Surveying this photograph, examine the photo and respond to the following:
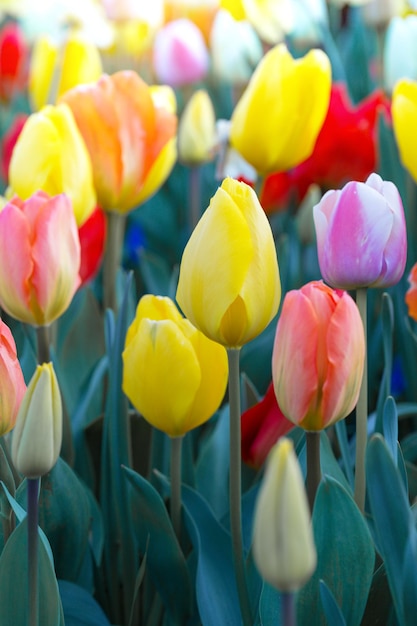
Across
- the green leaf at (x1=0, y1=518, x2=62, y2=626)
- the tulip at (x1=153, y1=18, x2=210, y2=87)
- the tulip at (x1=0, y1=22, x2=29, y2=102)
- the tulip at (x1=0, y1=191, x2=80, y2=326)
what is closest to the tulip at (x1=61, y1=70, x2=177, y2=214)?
the tulip at (x1=0, y1=191, x2=80, y2=326)

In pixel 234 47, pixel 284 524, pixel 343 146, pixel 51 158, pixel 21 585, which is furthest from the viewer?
pixel 234 47

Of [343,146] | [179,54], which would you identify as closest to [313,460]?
[343,146]

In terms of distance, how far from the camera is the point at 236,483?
57 centimetres

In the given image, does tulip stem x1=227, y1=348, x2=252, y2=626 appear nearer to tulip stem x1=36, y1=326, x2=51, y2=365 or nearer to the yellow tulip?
tulip stem x1=36, y1=326, x2=51, y2=365

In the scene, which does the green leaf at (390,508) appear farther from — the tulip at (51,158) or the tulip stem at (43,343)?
the tulip at (51,158)

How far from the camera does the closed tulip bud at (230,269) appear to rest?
1.73 feet

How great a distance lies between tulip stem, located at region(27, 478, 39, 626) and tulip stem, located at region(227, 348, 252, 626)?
13 cm

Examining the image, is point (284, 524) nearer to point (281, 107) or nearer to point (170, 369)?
point (170, 369)

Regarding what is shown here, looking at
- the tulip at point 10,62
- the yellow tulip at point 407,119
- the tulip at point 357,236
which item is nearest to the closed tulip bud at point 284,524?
the tulip at point 357,236

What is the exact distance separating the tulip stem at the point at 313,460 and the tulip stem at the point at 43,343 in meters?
0.23

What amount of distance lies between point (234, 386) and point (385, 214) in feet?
0.47

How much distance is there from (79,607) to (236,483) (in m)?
0.17

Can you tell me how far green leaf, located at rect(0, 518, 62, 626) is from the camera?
53cm

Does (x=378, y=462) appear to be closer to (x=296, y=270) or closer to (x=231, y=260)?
(x=231, y=260)
